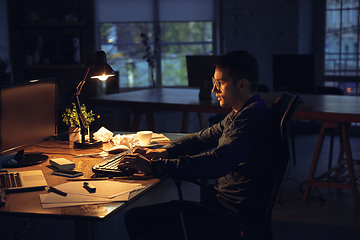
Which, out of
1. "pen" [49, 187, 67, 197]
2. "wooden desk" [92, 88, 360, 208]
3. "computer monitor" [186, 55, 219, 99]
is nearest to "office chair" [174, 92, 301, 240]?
"pen" [49, 187, 67, 197]

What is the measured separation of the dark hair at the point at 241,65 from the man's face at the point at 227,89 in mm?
23

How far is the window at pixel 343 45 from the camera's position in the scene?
5.39 meters

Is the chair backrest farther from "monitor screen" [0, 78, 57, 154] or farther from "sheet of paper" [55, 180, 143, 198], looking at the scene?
"monitor screen" [0, 78, 57, 154]

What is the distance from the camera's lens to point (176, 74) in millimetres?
6016

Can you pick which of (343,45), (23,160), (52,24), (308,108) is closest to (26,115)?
(23,160)

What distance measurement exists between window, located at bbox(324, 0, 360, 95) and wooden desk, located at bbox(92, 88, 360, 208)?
1845 mm

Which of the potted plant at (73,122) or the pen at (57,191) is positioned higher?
the potted plant at (73,122)

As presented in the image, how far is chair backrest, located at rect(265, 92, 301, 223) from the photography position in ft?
4.84

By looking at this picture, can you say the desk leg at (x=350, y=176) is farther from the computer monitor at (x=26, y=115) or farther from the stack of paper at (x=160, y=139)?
the computer monitor at (x=26, y=115)

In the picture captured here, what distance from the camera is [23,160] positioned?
73.4 inches

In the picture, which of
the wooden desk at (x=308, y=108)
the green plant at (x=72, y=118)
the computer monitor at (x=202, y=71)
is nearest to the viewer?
the green plant at (x=72, y=118)

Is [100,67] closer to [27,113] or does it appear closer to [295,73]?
[27,113]

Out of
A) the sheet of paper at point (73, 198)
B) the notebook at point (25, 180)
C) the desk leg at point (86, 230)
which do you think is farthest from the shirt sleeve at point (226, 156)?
the notebook at point (25, 180)

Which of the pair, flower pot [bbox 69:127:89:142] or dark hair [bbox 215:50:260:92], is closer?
dark hair [bbox 215:50:260:92]
